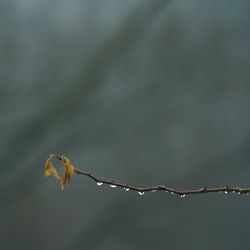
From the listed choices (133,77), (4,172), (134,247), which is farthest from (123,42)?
(134,247)

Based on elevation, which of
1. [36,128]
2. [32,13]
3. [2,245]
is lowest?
[2,245]

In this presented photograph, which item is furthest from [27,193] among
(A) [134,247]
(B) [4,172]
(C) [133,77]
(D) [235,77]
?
Answer: (D) [235,77]

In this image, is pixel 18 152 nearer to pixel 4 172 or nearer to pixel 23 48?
pixel 4 172

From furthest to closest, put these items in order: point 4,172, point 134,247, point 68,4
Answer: point 68,4, point 134,247, point 4,172

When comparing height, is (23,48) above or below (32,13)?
below

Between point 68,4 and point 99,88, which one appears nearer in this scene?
point 99,88

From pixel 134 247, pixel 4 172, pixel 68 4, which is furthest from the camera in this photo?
pixel 68 4

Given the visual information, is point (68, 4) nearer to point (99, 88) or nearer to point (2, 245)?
point (99, 88)
